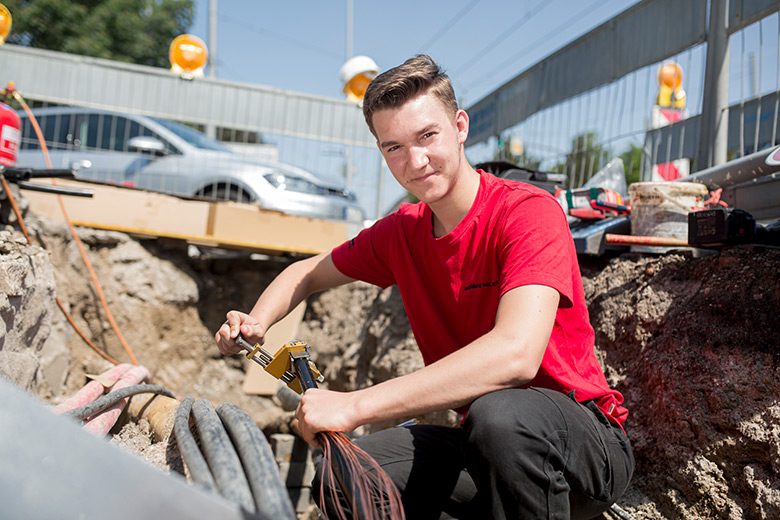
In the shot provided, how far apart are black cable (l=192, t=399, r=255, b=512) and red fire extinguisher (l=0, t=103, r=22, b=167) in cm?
337

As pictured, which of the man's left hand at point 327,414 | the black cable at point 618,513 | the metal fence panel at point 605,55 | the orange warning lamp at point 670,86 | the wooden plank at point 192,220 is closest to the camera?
the man's left hand at point 327,414

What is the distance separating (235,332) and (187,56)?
5519mm

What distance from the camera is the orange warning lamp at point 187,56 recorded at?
22.8 ft

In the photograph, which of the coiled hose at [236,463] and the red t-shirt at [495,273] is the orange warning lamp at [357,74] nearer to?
the red t-shirt at [495,273]

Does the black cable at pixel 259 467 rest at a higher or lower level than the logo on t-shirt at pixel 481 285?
lower

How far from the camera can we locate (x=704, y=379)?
2393 millimetres

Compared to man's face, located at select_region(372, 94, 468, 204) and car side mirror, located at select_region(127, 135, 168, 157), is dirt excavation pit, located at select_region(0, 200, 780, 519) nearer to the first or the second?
man's face, located at select_region(372, 94, 468, 204)

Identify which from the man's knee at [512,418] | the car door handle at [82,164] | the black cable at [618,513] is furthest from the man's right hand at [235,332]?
the car door handle at [82,164]

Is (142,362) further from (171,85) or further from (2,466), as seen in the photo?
(2,466)

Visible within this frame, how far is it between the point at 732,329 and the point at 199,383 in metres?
5.18

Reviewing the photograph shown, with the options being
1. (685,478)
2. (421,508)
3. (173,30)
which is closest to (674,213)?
(685,478)

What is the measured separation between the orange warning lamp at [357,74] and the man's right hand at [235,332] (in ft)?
14.6

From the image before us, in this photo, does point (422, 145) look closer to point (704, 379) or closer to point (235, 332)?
point (235, 332)

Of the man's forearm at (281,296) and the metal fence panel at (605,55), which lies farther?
the metal fence panel at (605,55)
